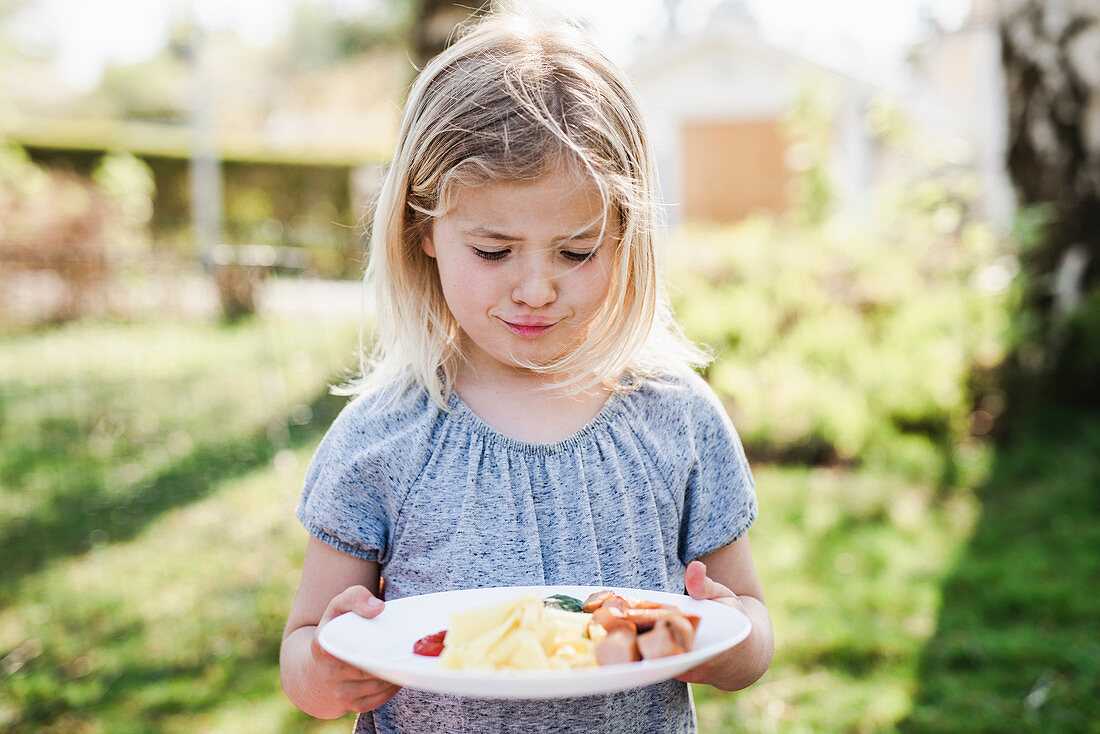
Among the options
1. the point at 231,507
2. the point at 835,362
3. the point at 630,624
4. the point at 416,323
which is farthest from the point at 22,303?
the point at 630,624

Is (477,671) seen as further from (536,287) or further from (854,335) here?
(854,335)

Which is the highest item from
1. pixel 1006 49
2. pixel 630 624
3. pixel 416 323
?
pixel 1006 49

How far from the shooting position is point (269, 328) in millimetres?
6746

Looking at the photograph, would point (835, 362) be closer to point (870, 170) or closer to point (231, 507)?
point (231, 507)

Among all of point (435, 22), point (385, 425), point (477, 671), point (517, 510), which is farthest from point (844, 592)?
point (435, 22)

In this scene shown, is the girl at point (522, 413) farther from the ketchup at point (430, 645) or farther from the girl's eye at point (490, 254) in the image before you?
the ketchup at point (430, 645)

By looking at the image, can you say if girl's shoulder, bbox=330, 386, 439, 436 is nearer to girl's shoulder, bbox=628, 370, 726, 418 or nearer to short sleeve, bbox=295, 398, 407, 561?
short sleeve, bbox=295, 398, 407, 561

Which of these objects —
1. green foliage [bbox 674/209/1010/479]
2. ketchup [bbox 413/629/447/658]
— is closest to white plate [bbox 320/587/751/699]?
ketchup [bbox 413/629/447/658]

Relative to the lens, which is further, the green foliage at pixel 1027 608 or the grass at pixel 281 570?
the grass at pixel 281 570

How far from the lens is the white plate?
3.05 ft

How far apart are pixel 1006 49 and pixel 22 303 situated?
25.4ft

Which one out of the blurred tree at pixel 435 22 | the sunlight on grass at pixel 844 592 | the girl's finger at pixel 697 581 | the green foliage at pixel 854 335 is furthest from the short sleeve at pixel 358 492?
the blurred tree at pixel 435 22

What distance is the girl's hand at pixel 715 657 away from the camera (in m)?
1.25

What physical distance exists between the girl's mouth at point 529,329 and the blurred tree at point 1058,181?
4.72 m
